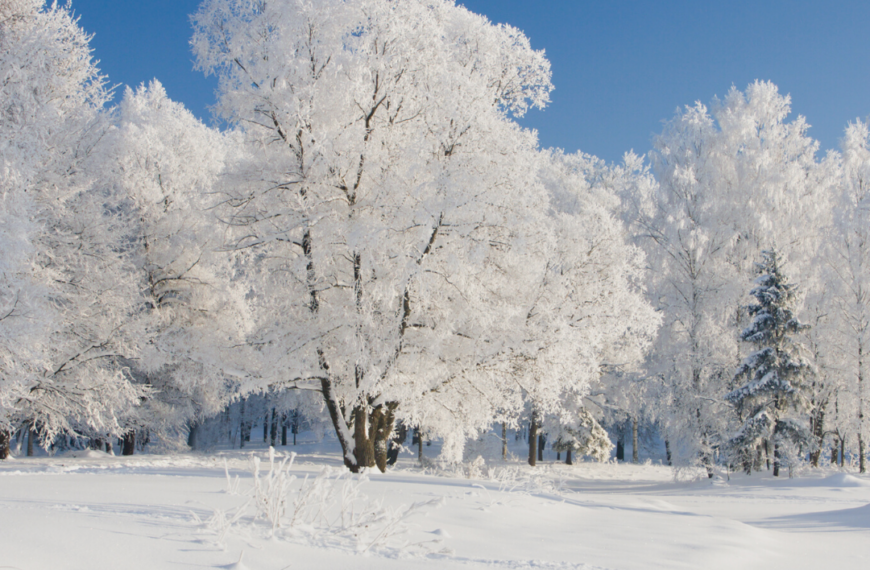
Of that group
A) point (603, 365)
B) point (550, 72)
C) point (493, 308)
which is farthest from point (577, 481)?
point (550, 72)

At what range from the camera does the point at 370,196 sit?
34.8 feet

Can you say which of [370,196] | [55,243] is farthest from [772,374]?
[55,243]

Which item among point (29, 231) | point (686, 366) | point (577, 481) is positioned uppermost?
point (29, 231)

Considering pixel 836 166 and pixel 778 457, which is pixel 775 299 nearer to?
pixel 778 457

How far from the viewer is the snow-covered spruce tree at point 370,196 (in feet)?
31.3

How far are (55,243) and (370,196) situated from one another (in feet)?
27.6

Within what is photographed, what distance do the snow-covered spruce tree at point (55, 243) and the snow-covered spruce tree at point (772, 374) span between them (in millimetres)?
17130

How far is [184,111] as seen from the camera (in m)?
21.9

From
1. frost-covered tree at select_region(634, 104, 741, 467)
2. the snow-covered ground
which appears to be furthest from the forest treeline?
the snow-covered ground

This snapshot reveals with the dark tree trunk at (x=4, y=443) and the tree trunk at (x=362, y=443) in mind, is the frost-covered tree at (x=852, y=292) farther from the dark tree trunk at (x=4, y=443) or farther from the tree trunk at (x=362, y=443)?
the dark tree trunk at (x=4, y=443)

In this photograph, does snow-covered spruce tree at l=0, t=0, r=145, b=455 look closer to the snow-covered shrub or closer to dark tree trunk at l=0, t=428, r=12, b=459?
dark tree trunk at l=0, t=428, r=12, b=459

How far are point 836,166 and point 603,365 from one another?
14275mm

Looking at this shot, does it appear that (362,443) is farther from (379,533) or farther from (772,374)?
(772,374)

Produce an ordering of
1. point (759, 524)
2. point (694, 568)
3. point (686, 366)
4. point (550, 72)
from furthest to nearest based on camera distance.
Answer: point (686, 366) < point (550, 72) < point (759, 524) < point (694, 568)
